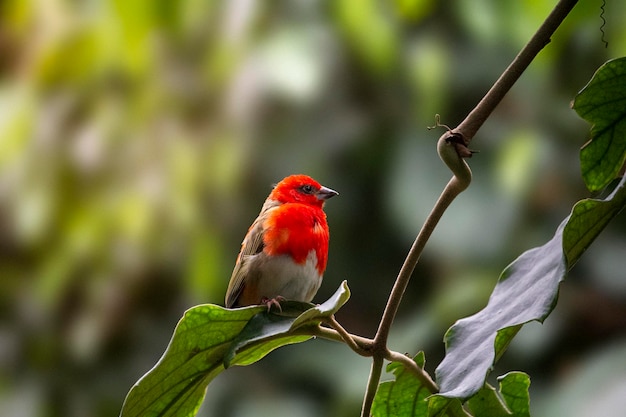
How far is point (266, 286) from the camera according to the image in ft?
6.81

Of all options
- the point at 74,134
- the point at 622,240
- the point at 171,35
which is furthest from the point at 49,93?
the point at 622,240

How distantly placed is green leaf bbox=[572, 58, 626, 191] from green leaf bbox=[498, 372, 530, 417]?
0.24 metres

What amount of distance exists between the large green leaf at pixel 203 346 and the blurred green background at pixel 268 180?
1.85 m

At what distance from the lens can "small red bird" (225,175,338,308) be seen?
208 centimetres

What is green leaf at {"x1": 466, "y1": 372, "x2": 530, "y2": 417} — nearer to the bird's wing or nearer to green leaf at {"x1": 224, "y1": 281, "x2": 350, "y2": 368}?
green leaf at {"x1": 224, "y1": 281, "x2": 350, "y2": 368}

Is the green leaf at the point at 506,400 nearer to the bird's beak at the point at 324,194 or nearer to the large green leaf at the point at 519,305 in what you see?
the large green leaf at the point at 519,305

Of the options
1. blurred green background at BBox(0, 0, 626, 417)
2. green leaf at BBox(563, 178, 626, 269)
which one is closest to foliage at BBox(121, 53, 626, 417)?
green leaf at BBox(563, 178, 626, 269)

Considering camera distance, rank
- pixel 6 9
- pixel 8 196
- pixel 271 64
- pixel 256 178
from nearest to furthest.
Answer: pixel 271 64
pixel 6 9
pixel 8 196
pixel 256 178

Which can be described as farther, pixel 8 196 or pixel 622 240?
pixel 8 196

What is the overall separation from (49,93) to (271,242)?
5.01ft

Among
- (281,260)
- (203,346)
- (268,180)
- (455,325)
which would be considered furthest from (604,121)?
(268,180)

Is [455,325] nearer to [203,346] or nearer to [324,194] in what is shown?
[203,346]

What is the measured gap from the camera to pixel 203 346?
1.02 meters

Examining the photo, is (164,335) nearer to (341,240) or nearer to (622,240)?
(341,240)
